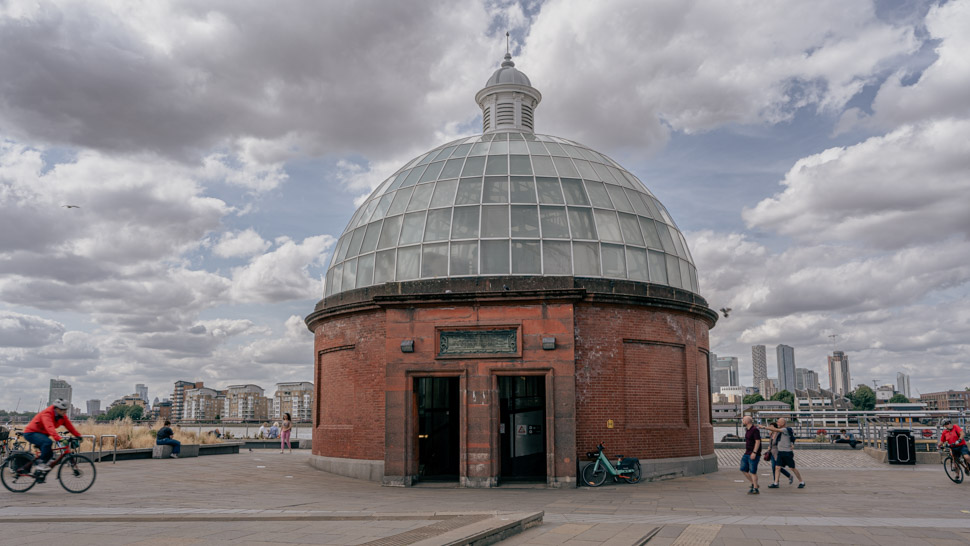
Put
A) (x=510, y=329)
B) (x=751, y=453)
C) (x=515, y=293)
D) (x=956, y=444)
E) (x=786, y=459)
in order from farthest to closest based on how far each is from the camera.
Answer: (x=510, y=329) < (x=515, y=293) < (x=956, y=444) < (x=786, y=459) < (x=751, y=453)

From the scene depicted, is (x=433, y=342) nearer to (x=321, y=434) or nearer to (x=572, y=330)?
(x=572, y=330)

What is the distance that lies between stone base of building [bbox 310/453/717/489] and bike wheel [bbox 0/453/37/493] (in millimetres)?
8005

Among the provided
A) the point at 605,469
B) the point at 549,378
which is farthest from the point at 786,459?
the point at 549,378

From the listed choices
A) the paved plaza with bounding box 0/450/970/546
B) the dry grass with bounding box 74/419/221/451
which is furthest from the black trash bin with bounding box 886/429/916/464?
the dry grass with bounding box 74/419/221/451

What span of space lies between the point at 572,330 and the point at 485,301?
2400mm

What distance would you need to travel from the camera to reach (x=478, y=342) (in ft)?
60.8

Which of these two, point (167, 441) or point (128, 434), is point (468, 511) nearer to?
point (167, 441)

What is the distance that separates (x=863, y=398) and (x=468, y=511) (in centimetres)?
15481

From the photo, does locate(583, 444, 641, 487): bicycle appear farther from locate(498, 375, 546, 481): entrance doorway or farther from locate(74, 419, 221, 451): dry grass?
locate(74, 419, 221, 451): dry grass

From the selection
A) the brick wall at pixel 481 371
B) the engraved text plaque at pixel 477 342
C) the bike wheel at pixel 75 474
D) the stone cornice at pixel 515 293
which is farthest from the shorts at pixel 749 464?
the bike wheel at pixel 75 474

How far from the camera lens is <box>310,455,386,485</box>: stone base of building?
19953mm

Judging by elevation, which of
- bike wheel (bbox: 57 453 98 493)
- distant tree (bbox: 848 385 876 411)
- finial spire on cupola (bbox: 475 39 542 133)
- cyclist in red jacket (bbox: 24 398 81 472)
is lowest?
distant tree (bbox: 848 385 876 411)

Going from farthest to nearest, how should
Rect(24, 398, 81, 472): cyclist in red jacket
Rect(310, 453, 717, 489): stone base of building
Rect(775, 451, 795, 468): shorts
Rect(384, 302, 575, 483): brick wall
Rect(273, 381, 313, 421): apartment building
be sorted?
Rect(273, 381, 313, 421): apartment building → Rect(384, 302, 575, 483): brick wall → Rect(310, 453, 717, 489): stone base of building → Rect(775, 451, 795, 468): shorts → Rect(24, 398, 81, 472): cyclist in red jacket

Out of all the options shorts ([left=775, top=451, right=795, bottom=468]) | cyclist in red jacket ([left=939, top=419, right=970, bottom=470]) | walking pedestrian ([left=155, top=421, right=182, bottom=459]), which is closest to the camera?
shorts ([left=775, top=451, right=795, bottom=468])
